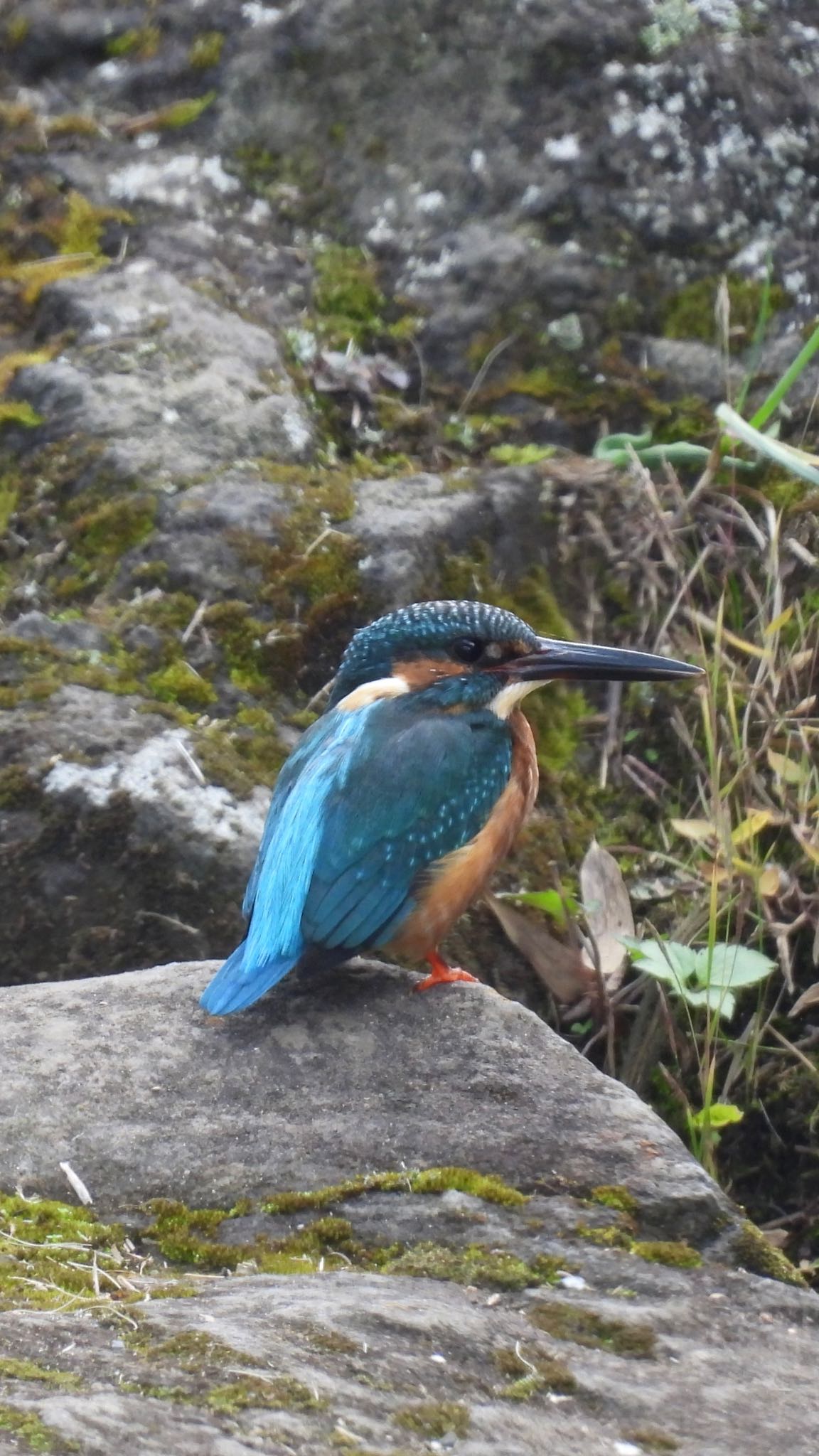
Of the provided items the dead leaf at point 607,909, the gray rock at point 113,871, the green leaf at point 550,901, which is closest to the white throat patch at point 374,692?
the gray rock at point 113,871

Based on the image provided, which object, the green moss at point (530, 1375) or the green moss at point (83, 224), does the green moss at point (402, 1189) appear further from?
the green moss at point (83, 224)

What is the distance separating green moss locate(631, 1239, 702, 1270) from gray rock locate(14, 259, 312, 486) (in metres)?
2.60

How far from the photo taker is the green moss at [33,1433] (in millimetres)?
1446

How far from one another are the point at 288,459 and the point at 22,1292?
281cm

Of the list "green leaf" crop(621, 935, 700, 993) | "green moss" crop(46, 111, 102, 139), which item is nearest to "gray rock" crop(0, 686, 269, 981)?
"green leaf" crop(621, 935, 700, 993)

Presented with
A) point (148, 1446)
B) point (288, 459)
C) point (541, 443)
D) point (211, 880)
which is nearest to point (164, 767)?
point (211, 880)

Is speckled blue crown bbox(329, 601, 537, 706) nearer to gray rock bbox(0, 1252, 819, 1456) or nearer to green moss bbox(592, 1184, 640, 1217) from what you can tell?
green moss bbox(592, 1184, 640, 1217)

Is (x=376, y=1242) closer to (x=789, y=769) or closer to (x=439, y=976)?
(x=439, y=976)

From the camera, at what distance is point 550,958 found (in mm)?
3713

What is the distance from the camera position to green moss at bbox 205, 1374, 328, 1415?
1.63 metres

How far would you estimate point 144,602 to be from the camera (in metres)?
4.04

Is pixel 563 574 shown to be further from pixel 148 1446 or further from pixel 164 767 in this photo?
pixel 148 1446

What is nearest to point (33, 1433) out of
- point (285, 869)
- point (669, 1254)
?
point (669, 1254)

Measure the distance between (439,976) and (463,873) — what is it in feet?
0.75
